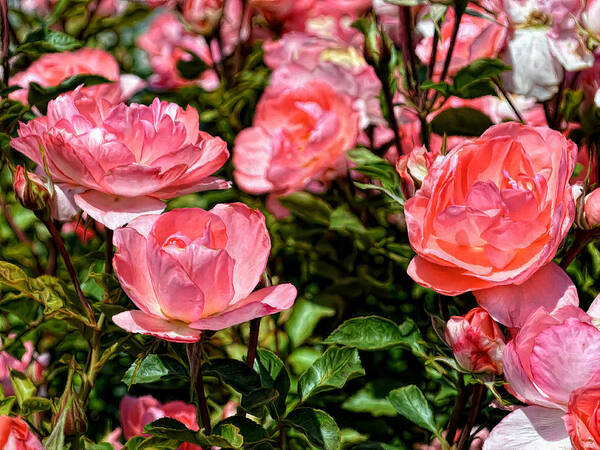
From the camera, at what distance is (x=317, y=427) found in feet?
2.66

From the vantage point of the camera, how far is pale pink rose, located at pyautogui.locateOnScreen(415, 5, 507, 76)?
1166 millimetres

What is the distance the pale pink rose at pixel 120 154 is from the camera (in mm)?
802

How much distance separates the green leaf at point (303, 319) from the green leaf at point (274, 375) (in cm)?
29

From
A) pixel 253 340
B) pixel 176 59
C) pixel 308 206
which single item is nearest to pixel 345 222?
pixel 308 206

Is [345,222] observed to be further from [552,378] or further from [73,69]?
[73,69]

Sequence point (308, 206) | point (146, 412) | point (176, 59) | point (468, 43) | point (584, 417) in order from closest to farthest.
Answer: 1. point (584, 417)
2. point (146, 412)
3. point (308, 206)
4. point (468, 43)
5. point (176, 59)

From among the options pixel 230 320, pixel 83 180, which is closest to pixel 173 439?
pixel 230 320

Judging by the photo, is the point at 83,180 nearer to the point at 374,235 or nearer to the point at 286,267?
the point at 374,235

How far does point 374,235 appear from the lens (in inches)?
44.5

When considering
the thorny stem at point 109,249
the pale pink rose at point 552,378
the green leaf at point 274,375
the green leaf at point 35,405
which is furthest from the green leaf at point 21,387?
the pale pink rose at point 552,378

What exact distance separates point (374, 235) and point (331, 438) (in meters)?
0.40

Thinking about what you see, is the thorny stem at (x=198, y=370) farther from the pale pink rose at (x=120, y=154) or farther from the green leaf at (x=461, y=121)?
the green leaf at (x=461, y=121)

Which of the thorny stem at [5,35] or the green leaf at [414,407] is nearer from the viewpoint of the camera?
the green leaf at [414,407]

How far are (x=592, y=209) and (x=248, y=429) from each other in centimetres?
41
